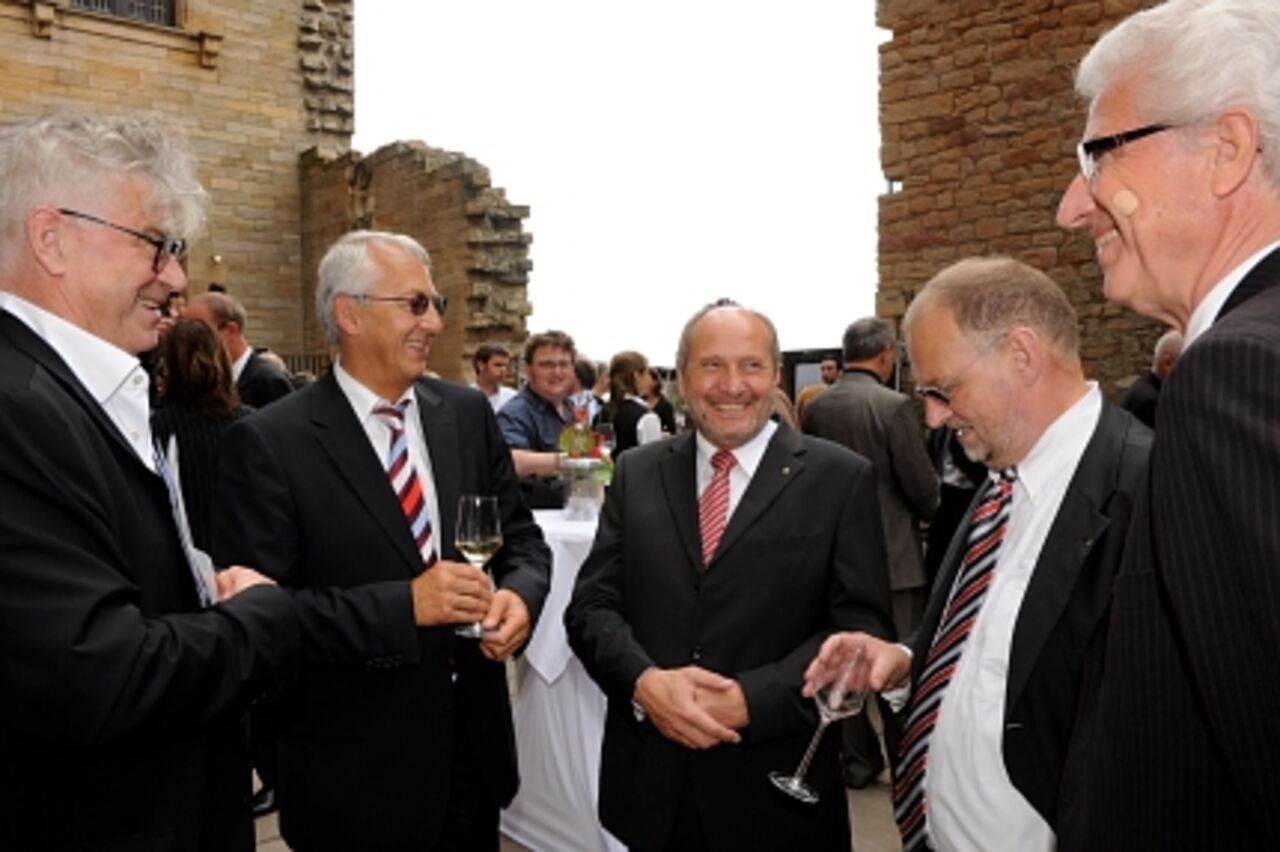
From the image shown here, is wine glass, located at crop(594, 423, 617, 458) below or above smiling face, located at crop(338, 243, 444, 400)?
below

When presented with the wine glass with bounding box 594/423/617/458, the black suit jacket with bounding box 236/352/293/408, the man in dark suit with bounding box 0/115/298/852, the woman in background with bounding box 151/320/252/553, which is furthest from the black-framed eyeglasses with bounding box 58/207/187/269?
the black suit jacket with bounding box 236/352/293/408

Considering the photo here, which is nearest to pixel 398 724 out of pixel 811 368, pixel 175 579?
pixel 175 579

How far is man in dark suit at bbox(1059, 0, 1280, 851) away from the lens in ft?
3.02

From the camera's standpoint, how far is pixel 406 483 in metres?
2.60

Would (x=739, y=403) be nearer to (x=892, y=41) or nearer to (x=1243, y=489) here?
(x=1243, y=489)

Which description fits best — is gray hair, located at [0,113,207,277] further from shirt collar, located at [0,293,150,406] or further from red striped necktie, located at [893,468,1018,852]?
red striped necktie, located at [893,468,1018,852]

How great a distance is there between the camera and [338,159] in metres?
16.4

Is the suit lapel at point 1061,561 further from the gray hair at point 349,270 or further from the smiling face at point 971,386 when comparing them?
the gray hair at point 349,270

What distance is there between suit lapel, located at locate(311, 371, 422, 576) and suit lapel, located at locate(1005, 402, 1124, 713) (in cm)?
152

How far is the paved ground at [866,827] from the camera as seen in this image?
3.92 meters

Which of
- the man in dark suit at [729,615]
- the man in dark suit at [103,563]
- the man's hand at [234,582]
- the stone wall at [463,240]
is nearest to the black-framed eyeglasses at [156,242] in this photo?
the man in dark suit at [103,563]

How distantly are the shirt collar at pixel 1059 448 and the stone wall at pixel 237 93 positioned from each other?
611 inches

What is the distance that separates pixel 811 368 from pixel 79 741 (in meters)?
11.0

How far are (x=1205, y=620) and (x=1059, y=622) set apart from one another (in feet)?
2.65
